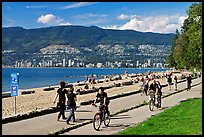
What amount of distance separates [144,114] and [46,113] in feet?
13.4

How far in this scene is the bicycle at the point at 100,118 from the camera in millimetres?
13629

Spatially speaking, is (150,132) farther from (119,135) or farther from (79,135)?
(79,135)

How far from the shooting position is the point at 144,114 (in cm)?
1852

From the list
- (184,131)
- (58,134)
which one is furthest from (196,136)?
(58,134)

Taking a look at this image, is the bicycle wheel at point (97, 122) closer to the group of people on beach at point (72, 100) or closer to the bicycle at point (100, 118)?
the bicycle at point (100, 118)

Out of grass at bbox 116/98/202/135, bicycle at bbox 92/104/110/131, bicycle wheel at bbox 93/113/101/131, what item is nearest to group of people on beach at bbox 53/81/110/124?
bicycle at bbox 92/104/110/131

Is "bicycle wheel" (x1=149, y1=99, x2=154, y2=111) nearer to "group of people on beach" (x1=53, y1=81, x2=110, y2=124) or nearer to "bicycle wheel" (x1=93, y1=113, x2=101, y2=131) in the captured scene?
"group of people on beach" (x1=53, y1=81, x2=110, y2=124)

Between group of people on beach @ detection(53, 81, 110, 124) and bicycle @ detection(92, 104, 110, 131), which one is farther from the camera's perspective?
group of people on beach @ detection(53, 81, 110, 124)

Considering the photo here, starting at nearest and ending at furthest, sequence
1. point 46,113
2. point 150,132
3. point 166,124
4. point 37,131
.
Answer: point 150,132 → point 37,131 → point 166,124 → point 46,113

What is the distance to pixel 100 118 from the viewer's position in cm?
1397

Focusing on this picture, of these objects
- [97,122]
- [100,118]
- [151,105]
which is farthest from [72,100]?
[151,105]

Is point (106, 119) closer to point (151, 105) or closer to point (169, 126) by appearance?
point (169, 126)

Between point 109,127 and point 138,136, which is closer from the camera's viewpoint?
point 138,136

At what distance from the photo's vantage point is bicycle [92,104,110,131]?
13629 mm
